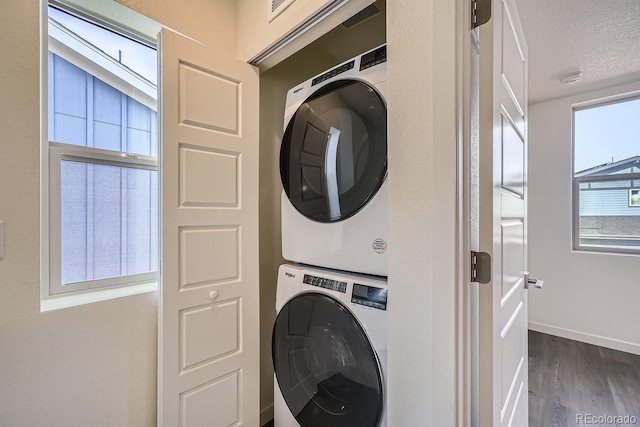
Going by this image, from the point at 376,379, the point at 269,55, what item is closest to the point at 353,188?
the point at 376,379

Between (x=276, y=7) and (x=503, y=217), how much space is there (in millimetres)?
1260

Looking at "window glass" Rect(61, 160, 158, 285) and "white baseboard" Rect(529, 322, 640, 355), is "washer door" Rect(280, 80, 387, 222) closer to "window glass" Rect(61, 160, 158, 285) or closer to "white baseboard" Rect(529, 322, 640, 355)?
"window glass" Rect(61, 160, 158, 285)

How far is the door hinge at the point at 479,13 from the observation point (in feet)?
2.29

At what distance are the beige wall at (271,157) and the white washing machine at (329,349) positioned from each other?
0.38 meters

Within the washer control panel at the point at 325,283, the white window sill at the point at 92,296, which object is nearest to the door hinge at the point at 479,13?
the washer control panel at the point at 325,283

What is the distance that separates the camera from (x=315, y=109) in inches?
45.7

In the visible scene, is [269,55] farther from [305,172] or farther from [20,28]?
[20,28]

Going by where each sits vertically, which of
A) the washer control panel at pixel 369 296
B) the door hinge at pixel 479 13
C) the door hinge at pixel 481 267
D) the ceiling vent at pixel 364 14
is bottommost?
the washer control panel at pixel 369 296

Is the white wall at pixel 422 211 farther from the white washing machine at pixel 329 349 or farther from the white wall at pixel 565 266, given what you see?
the white wall at pixel 565 266

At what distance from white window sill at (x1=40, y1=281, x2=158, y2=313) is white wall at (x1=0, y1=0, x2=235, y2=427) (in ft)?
0.08

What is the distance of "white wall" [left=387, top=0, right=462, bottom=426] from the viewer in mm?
666

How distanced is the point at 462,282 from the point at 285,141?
0.97 m

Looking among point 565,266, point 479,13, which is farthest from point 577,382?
point 479,13

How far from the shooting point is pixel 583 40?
1.71m
